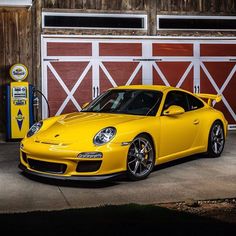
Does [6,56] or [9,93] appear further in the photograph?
[6,56]

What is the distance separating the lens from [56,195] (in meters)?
6.81

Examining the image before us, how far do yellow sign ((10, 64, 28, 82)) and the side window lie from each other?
4675mm

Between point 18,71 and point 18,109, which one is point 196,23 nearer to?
point 18,71

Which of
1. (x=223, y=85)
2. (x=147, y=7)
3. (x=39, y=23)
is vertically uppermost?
(x=147, y=7)

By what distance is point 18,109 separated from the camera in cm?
1220

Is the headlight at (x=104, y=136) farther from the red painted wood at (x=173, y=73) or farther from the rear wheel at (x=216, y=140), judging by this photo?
the red painted wood at (x=173, y=73)

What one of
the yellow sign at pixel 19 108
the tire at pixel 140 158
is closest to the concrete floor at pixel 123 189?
the tire at pixel 140 158

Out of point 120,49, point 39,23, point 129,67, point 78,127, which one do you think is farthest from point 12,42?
point 78,127

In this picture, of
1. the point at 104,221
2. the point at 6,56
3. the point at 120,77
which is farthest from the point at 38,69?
the point at 104,221

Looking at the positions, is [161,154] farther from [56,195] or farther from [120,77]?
[120,77]

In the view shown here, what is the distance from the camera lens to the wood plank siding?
13.0 metres

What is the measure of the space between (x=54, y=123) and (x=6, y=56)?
5.38 metres

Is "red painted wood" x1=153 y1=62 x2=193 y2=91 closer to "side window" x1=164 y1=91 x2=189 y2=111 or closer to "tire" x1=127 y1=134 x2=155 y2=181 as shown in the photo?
"side window" x1=164 y1=91 x2=189 y2=111

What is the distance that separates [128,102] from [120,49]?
17.6ft
